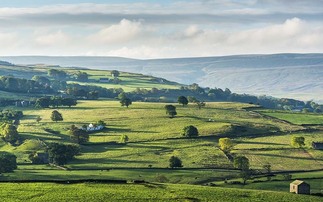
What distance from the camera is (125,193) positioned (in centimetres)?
7950

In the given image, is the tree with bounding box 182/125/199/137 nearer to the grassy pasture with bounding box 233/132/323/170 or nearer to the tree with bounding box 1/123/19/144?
the grassy pasture with bounding box 233/132/323/170

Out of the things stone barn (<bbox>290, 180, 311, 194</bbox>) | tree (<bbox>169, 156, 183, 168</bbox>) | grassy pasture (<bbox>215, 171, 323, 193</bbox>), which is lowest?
grassy pasture (<bbox>215, 171, 323, 193</bbox>)

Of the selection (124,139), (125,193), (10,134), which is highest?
(10,134)

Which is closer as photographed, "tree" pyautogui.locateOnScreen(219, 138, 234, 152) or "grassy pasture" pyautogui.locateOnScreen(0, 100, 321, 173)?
"grassy pasture" pyautogui.locateOnScreen(0, 100, 321, 173)

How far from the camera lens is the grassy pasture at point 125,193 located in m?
76.2

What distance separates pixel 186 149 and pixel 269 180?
47927mm

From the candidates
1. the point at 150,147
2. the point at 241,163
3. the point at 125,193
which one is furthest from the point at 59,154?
the point at 125,193

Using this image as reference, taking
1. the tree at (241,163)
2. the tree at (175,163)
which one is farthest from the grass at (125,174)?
the tree at (175,163)

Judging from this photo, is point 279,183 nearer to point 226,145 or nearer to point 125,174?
point 125,174

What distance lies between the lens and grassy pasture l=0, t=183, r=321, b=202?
76.2 metres

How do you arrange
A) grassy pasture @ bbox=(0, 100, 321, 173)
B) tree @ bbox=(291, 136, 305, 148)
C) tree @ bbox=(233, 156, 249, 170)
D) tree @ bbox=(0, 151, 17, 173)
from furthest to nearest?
tree @ bbox=(291, 136, 305, 148), grassy pasture @ bbox=(0, 100, 321, 173), tree @ bbox=(233, 156, 249, 170), tree @ bbox=(0, 151, 17, 173)

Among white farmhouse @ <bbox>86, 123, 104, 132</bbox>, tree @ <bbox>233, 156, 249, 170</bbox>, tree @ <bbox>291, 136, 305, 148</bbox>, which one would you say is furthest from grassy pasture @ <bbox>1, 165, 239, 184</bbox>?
white farmhouse @ <bbox>86, 123, 104, 132</bbox>

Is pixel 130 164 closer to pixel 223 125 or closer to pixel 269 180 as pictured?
pixel 269 180

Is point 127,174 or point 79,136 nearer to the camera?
point 127,174
